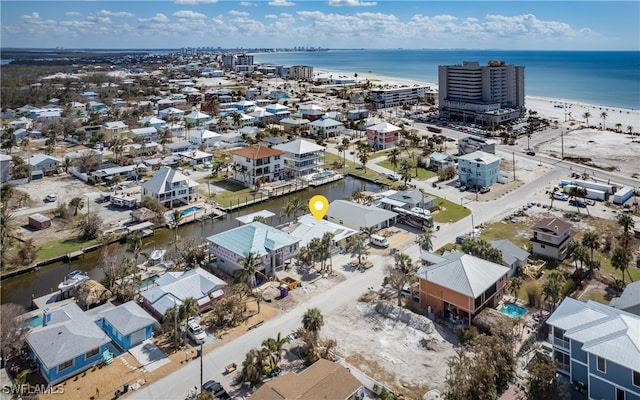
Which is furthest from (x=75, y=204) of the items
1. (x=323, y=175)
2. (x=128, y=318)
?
(x=323, y=175)

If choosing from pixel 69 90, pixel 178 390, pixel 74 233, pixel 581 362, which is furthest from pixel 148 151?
pixel 69 90

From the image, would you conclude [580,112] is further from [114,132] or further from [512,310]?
[114,132]

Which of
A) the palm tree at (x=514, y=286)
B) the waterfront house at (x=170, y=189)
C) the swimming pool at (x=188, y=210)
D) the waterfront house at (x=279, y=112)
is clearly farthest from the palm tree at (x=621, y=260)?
the waterfront house at (x=279, y=112)

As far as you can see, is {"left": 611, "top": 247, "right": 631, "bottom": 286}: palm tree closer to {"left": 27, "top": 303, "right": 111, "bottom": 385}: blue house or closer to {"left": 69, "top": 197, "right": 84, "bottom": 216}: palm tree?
{"left": 27, "top": 303, "right": 111, "bottom": 385}: blue house

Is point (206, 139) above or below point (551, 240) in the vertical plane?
above

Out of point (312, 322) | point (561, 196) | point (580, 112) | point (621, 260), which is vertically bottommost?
point (312, 322)

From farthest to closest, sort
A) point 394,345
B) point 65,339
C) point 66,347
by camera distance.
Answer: point 394,345, point 65,339, point 66,347

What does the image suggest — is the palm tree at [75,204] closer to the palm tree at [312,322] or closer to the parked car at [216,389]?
the parked car at [216,389]
